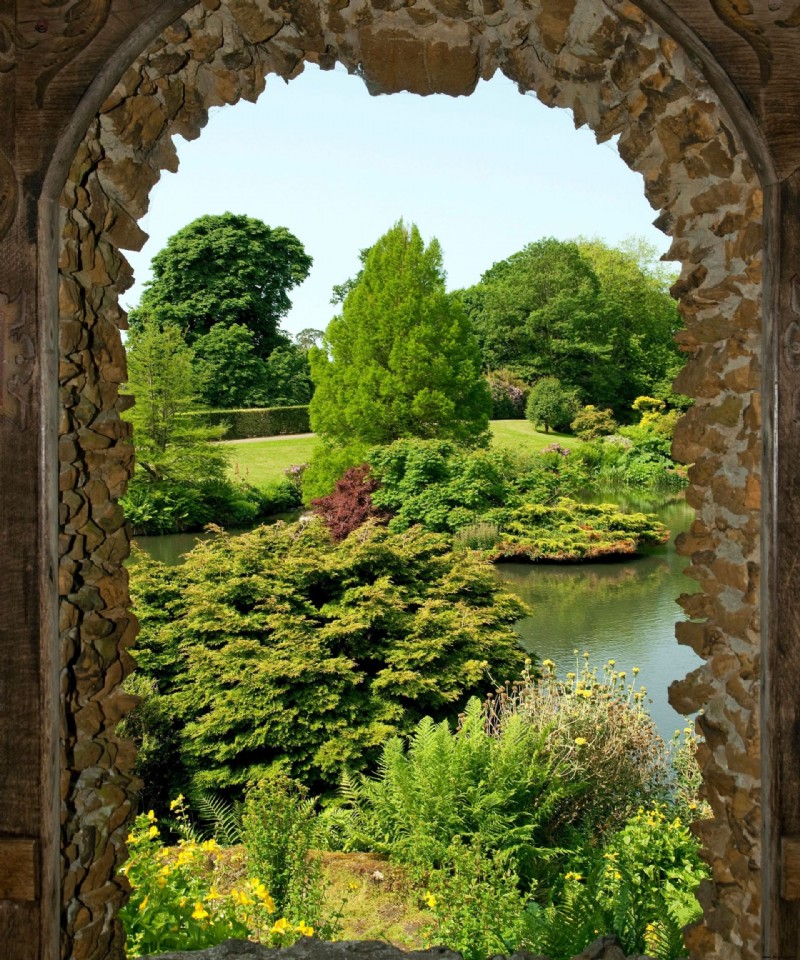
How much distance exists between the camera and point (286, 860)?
3100 mm

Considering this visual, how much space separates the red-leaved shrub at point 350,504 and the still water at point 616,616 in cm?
149

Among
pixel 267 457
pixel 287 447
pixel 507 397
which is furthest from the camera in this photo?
pixel 507 397

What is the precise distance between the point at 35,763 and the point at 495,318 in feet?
53.5

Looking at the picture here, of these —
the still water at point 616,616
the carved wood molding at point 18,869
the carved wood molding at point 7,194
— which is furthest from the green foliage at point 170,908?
the still water at point 616,616

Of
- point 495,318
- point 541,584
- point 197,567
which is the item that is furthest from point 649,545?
point 495,318

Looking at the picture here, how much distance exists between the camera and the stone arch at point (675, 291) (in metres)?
1.73

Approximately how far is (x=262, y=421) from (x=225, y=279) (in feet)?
12.0

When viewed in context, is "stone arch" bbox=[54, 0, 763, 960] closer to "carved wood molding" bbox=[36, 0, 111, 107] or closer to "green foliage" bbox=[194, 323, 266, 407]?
"carved wood molding" bbox=[36, 0, 111, 107]

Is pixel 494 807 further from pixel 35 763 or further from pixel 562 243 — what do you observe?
pixel 562 243

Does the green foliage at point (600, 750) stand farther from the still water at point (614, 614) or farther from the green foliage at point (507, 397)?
the green foliage at point (507, 397)

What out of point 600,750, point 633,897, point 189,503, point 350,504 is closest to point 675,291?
point 633,897

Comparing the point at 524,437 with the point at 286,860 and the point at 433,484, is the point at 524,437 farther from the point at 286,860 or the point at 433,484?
the point at 286,860

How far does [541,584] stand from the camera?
876 cm

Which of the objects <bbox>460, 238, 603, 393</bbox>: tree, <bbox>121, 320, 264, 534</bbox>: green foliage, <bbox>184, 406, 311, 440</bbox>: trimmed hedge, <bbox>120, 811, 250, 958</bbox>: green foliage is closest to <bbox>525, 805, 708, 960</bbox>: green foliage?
<bbox>120, 811, 250, 958</bbox>: green foliage
